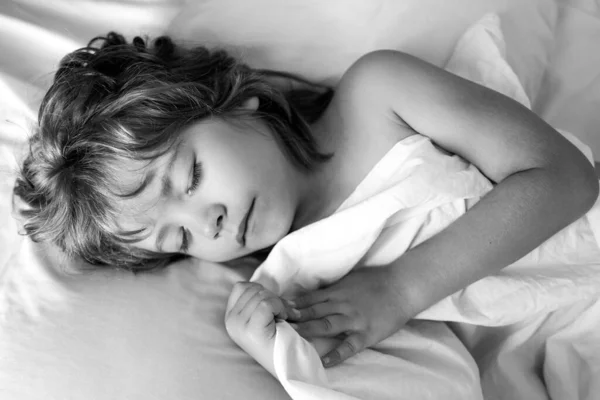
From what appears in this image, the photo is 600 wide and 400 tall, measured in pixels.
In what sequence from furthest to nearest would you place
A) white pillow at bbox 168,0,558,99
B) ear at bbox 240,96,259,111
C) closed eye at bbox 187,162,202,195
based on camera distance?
white pillow at bbox 168,0,558,99
ear at bbox 240,96,259,111
closed eye at bbox 187,162,202,195

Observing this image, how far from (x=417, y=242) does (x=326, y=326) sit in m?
0.20

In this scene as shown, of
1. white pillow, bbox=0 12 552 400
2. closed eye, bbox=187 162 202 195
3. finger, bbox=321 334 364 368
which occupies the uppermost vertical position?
closed eye, bbox=187 162 202 195

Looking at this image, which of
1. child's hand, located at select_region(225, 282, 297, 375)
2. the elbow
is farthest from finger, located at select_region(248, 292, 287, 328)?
the elbow

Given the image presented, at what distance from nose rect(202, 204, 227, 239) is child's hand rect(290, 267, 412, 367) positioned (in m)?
0.15

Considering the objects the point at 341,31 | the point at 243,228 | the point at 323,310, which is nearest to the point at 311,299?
the point at 323,310

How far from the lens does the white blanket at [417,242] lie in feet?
3.05

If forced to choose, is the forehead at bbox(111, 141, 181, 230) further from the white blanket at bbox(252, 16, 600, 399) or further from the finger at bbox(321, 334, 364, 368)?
the finger at bbox(321, 334, 364, 368)

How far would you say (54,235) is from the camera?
103 centimetres

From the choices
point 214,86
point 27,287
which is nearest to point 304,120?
point 214,86

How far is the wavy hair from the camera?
964 millimetres

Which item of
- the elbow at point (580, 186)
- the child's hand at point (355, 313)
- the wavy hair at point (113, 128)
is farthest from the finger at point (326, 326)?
the elbow at point (580, 186)

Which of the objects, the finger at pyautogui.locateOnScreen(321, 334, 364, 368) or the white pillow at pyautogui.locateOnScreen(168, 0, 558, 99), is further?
the white pillow at pyautogui.locateOnScreen(168, 0, 558, 99)

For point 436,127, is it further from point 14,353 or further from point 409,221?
point 14,353

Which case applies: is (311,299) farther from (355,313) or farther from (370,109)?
(370,109)
